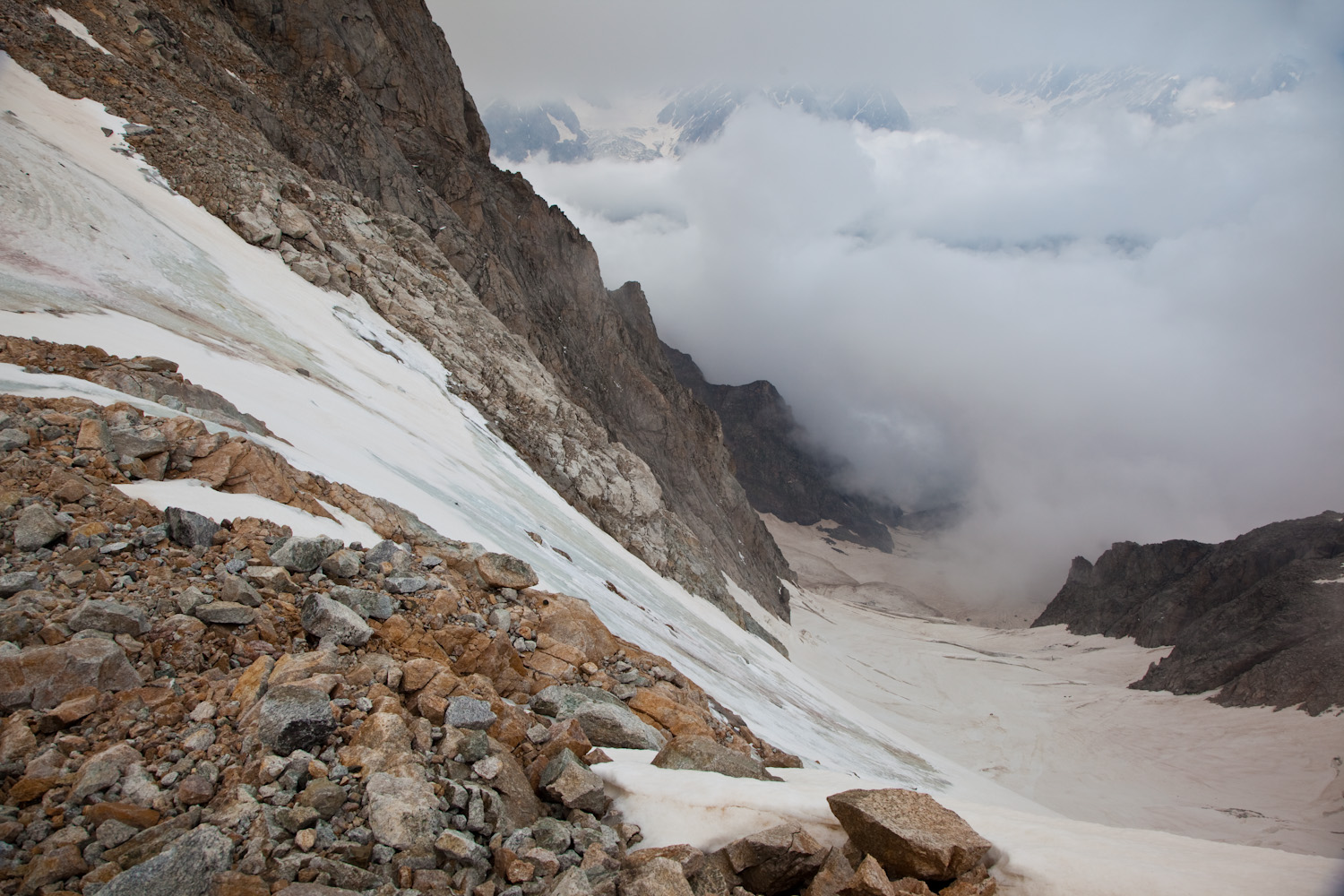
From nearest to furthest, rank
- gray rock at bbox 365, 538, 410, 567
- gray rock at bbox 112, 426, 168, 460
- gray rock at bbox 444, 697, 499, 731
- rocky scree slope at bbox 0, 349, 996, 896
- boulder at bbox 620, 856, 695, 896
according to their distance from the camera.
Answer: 1. rocky scree slope at bbox 0, 349, 996, 896
2. boulder at bbox 620, 856, 695, 896
3. gray rock at bbox 444, 697, 499, 731
4. gray rock at bbox 112, 426, 168, 460
5. gray rock at bbox 365, 538, 410, 567

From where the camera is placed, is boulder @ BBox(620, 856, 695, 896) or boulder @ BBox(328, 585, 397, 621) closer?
boulder @ BBox(620, 856, 695, 896)

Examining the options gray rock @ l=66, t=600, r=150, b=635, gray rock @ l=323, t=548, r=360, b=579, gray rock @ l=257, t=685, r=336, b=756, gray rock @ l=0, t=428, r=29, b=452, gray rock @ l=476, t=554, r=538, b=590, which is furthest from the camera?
gray rock @ l=476, t=554, r=538, b=590

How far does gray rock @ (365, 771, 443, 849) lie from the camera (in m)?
3.44

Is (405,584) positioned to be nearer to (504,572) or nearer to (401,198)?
(504,572)

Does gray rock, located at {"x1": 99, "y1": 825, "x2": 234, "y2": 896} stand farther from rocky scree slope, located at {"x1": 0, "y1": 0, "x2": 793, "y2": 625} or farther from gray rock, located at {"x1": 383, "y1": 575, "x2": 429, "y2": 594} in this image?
rocky scree slope, located at {"x1": 0, "y1": 0, "x2": 793, "y2": 625}

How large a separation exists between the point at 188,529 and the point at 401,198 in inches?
1341

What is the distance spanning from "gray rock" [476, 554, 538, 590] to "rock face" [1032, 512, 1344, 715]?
60616mm

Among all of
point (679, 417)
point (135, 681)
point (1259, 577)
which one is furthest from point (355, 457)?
point (1259, 577)

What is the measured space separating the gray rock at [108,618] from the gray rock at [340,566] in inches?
67.6

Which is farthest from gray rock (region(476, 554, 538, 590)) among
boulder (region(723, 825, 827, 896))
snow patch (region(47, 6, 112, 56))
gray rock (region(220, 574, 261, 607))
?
snow patch (region(47, 6, 112, 56))

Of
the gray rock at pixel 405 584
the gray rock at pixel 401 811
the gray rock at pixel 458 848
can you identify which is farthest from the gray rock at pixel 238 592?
the gray rock at pixel 458 848

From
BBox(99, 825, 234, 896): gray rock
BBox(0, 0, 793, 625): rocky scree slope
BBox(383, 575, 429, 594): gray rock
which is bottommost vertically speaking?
BBox(99, 825, 234, 896): gray rock

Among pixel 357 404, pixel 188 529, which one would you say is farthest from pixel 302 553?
pixel 357 404

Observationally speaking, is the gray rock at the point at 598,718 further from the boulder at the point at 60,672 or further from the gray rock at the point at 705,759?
the boulder at the point at 60,672
